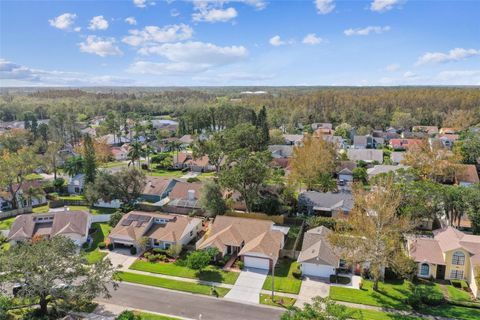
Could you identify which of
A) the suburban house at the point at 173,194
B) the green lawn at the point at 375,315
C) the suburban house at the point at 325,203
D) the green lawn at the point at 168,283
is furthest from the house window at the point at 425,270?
the suburban house at the point at 173,194

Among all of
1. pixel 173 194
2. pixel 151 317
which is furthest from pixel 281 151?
pixel 151 317

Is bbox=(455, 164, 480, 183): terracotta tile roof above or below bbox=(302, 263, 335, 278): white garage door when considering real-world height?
above

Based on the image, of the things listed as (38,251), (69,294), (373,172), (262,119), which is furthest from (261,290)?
(262,119)

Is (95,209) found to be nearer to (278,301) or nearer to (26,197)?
(26,197)

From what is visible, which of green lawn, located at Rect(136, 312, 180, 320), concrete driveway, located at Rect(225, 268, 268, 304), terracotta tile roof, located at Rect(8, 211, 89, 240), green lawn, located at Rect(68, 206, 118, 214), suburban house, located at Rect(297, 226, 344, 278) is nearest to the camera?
green lawn, located at Rect(136, 312, 180, 320)

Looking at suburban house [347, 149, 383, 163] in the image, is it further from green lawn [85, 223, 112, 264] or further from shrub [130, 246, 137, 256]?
shrub [130, 246, 137, 256]

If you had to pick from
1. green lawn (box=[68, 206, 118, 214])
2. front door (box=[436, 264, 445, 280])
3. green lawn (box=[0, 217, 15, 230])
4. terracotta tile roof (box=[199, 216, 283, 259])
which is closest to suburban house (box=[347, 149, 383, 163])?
terracotta tile roof (box=[199, 216, 283, 259])

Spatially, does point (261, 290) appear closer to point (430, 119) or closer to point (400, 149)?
point (400, 149)
